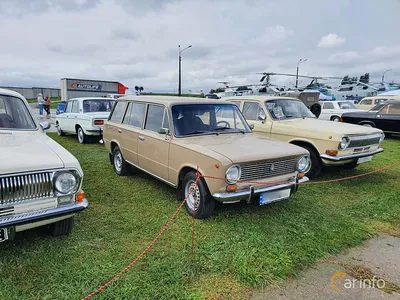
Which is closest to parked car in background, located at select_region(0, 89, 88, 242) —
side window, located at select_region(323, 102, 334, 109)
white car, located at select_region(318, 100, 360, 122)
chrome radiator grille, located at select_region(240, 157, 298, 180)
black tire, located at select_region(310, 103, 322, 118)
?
chrome radiator grille, located at select_region(240, 157, 298, 180)

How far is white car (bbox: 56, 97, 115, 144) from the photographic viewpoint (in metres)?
10.1

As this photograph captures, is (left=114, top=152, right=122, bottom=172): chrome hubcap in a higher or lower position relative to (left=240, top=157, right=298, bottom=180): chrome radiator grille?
lower

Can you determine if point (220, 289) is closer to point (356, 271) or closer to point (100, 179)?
point (356, 271)

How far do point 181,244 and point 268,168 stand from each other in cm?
162

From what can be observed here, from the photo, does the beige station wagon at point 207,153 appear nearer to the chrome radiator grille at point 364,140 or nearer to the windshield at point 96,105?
the chrome radiator grille at point 364,140

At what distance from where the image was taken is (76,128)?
36.3 feet

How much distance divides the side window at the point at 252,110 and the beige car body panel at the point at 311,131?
0.09m

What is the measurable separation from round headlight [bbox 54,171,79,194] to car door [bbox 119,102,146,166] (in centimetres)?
252

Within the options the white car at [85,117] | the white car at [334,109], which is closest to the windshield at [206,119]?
the white car at [85,117]

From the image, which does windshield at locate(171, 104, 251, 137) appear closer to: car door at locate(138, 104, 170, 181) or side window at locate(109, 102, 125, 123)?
car door at locate(138, 104, 170, 181)

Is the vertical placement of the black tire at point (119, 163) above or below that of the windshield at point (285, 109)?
below

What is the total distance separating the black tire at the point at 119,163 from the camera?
6429mm

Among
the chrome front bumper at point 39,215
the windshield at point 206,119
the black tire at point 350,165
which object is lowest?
the black tire at point 350,165

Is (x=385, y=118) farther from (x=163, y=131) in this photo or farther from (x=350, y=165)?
(x=163, y=131)
